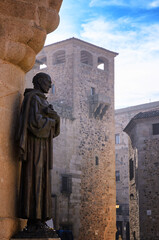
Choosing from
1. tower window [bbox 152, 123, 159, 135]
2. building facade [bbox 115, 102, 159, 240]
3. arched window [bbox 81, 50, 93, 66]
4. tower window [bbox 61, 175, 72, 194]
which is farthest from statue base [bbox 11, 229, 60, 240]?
building facade [bbox 115, 102, 159, 240]

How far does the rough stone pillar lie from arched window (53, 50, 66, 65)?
90.8ft

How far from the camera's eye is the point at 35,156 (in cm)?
378

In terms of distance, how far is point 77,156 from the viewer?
27.4 metres

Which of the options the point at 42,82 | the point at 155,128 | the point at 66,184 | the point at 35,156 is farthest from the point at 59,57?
the point at 35,156

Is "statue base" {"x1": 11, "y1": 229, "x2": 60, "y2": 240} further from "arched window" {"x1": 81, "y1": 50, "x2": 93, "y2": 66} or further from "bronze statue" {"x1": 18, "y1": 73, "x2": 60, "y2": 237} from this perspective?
"arched window" {"x1": 81, "y1": 50, "x2": 93, "y2": 66}

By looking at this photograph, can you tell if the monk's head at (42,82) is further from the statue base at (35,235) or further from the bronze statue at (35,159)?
the statue base at (35,235)

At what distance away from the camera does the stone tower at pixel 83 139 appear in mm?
25750

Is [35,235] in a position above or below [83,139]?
below

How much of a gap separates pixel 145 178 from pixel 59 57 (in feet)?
41.0

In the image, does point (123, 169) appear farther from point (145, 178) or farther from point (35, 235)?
point (35, 235)

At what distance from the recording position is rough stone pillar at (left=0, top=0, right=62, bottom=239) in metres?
3.69

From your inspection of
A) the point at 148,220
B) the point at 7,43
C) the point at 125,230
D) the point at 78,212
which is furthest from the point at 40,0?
the point at 125,230

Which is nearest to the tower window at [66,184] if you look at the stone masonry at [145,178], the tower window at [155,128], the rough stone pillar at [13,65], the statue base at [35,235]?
the stone masonry at [145,178]

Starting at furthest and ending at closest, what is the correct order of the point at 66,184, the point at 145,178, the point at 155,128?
the point at 155,128 → the point at 66,184 → the point at 145,178
